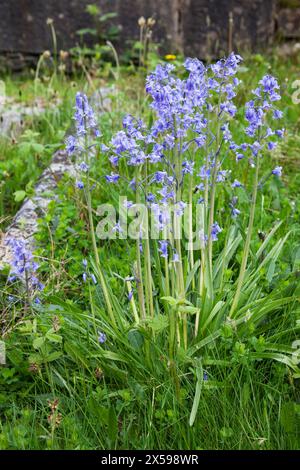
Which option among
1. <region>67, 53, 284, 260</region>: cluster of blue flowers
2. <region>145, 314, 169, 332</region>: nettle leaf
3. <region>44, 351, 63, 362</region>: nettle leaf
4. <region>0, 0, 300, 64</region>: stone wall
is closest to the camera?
<region>67, 53, 284, 260</region>: cluster of blue flowers

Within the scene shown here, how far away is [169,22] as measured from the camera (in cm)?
639

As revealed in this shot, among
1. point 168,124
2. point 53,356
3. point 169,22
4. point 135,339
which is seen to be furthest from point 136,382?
point 169,22

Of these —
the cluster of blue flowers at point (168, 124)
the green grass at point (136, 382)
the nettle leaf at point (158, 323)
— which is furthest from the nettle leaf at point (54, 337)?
the cluster of blue flowers at point (168, 124)

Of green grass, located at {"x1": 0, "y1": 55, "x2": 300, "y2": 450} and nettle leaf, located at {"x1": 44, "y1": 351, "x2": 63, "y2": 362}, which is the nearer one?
green grass, located at {"x1": 0, "y1": 55, "x2": 300, "y2": 450}

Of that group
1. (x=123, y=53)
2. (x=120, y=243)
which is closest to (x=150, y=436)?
(x=120, y=243)

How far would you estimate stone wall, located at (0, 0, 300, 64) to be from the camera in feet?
20.9

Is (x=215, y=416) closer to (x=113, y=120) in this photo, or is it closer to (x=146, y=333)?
(x=146, y=333)

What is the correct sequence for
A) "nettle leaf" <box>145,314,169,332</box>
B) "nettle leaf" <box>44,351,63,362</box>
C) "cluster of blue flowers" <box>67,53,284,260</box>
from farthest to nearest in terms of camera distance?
"nettle leaf" <box>44,351,63,362</box> → "nettle leaf" <box>145,314,169,332</box> → "cluster of blue flowers" <box>67,53,284,260</box>

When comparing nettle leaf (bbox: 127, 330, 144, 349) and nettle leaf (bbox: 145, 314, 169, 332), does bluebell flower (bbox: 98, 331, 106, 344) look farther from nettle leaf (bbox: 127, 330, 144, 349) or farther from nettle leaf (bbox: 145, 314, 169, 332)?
nettle leaf (bbox: 145, 314, 169, 332)

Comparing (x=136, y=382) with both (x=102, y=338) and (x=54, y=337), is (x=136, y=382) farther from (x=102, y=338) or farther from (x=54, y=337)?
(x=54, y=337)

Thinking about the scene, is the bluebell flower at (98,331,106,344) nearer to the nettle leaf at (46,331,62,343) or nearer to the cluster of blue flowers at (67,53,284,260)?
the nettle leaf at (46,331,62,343)

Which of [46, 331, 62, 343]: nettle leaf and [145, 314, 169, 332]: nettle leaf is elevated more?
[145, 314, 169, 332]: nettle leaf

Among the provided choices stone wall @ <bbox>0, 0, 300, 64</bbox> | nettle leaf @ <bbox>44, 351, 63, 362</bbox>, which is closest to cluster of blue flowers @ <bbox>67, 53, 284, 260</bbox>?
nettle leaf @ <bbox>44, 351, 63, 362</bbox>

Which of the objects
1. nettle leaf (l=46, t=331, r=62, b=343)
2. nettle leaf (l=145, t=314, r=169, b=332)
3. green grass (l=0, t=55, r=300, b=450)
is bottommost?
green grass (l=0, t=55, r=300, b=450)
